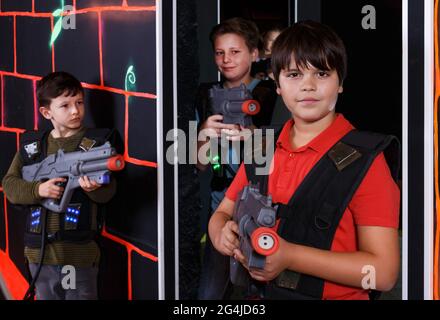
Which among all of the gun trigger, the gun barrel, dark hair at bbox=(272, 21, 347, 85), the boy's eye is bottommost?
the gun barrel

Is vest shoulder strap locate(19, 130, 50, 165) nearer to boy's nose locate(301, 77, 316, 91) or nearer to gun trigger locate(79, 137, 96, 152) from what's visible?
gun trigger locate(79, 137, 96, 152)

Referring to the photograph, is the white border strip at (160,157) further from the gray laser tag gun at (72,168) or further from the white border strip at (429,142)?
the white border strip at (429,142)

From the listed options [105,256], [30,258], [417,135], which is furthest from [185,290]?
[417,135]

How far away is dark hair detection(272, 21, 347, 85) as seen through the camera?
116 centimetres

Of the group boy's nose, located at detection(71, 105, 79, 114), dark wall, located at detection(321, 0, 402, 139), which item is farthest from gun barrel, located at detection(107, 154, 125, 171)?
dark wall, located at detection(321, 0, 402, 139)

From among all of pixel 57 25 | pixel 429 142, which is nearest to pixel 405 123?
pixel 429 142

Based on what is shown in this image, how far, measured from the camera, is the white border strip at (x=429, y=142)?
111cm

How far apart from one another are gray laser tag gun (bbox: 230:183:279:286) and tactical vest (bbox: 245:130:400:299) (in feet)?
0.22

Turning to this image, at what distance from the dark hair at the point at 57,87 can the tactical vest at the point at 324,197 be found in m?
0.79

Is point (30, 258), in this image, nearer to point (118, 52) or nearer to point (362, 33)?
point (118, 52)

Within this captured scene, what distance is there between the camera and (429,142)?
112cm

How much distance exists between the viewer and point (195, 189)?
1.76m

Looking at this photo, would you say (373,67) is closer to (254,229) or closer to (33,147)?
(33,147)
